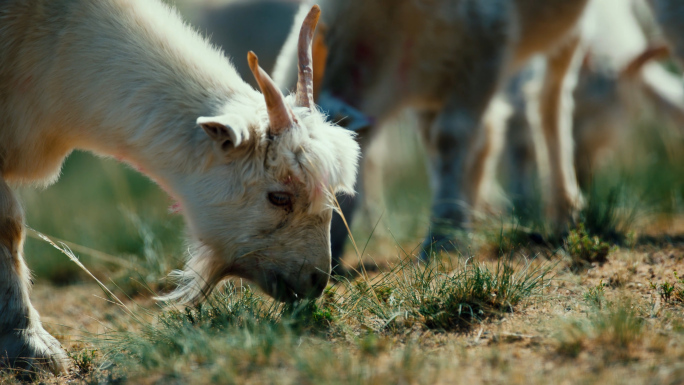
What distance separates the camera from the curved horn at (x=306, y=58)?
11.0 ft

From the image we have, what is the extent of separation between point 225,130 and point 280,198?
0.42 meters

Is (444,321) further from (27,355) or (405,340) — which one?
(27,355)

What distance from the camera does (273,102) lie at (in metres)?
3.08

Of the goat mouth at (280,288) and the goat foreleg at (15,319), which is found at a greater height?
the goat mouth at (280,288)

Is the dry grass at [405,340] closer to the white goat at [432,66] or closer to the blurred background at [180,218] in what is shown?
the blurred background at [180,218]

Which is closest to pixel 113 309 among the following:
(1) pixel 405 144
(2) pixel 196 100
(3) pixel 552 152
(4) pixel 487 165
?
(2) pixel 196 100

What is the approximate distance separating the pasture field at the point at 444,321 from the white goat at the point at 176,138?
0.72 feet

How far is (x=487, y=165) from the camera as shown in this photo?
20.8ft

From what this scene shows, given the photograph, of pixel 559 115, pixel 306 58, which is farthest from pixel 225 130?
pixel 559 115

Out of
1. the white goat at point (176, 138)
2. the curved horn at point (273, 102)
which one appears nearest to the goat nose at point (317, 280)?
the white goat at point (176, 138)

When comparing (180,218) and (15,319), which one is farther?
(180,218)

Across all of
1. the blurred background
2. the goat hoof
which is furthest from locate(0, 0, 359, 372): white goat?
the blurred background

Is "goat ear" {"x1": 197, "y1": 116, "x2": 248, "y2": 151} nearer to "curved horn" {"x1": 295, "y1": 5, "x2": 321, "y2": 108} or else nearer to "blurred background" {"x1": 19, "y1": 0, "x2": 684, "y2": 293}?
"curved horn" {"x1": 295, "y1": 5, "x2": 321, "y2": 108}

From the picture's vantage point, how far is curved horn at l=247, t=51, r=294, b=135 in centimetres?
302
